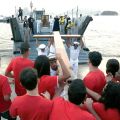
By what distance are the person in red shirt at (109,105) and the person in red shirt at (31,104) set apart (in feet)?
1.43

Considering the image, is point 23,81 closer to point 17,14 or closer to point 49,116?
point 49,116

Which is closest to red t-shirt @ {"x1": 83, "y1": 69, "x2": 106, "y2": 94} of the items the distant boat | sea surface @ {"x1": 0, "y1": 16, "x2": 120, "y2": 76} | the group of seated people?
the group of seated people

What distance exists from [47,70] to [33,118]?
2.72 feet

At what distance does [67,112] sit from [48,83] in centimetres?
96

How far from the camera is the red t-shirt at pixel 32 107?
134 inches

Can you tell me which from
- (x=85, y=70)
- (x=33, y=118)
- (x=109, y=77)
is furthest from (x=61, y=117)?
(x=85, y=70)

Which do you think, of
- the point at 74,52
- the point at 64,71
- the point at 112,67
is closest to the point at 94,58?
the point at 112,67

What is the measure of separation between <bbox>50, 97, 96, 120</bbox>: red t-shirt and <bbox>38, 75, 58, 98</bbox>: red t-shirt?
761 mm

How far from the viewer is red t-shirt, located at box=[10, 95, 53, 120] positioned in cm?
341

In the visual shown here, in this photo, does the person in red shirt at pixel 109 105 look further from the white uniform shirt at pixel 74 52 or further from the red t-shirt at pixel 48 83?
the white uniform shirt at pixel 74 52

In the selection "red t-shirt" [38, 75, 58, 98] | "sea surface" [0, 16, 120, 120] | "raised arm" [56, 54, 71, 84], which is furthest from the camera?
"sea surface" [0, 16, 120, 120]

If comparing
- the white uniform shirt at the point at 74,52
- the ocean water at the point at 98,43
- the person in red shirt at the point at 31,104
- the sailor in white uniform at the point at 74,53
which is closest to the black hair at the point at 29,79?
the person in red shirt at the point at 31,104

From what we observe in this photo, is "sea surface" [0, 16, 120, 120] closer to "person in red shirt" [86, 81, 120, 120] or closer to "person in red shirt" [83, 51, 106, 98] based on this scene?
"person in red shirt" [83, 51, 106, 98]

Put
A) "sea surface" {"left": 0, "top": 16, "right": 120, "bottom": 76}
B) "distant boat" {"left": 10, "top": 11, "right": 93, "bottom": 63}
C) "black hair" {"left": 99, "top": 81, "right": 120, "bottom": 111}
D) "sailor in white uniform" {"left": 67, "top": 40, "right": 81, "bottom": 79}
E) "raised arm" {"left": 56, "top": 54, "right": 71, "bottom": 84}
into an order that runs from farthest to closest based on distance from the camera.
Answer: "sea surface" {"left": 0, "top": 16, "right": 120, "bottom": 76} < "distant boat" {"left": 10, "top": 11, "right": 93, "bottom": 63} < "sailor in white uniform" {"left": 67, "top": 40, "right": 81, "bottom": 79} < "raised arm" {"left": 56, "top": 54, "right": 71, "bottom": 84} < "black hair" {"left": 99, "top": 81, "right": 120, "bottom": 111}
